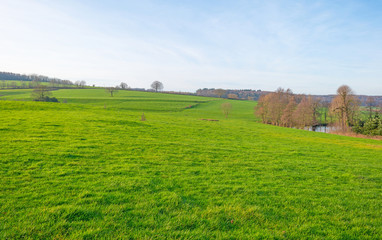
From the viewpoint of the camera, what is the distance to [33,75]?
169m

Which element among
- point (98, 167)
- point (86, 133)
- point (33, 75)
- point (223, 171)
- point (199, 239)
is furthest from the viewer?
point (33, 75)

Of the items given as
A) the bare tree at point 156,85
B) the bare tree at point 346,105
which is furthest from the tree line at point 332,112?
the bare tree at point 156,85

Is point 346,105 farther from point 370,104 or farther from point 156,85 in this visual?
point 156,85

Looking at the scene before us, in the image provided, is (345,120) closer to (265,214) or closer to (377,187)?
(377,187)

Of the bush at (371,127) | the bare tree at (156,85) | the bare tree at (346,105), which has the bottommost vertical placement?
the bush at (371,127)

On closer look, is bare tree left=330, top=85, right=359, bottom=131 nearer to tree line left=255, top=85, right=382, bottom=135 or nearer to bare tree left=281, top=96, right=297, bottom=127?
tree line left=255, top=85, right=382, bottom=135

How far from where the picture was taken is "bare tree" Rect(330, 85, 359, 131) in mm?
46800

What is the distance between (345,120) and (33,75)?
734 ft

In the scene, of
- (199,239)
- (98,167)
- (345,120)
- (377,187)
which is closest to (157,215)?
(199,239)

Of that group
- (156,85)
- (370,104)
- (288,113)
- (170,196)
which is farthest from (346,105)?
(156,85)

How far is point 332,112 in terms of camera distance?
50812mm

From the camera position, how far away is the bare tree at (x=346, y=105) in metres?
46.8

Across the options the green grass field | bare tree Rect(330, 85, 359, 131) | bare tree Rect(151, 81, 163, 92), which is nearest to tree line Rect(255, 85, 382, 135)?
bare tree Rect(330, 85, 359, 131)

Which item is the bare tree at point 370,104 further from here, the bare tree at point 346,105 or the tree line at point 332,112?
the bare tree at point 346,105
